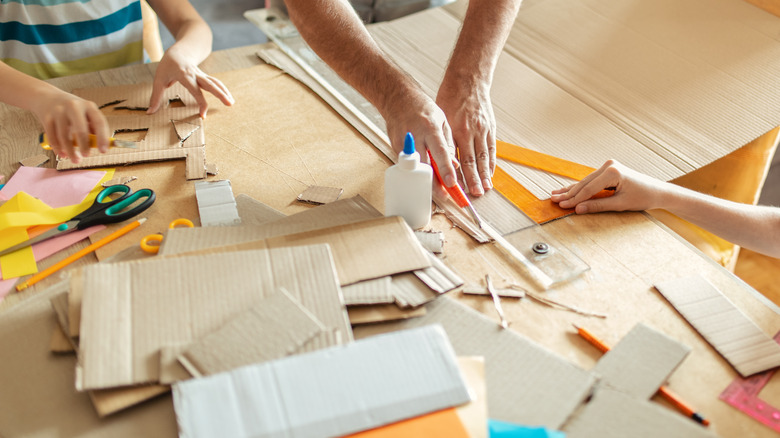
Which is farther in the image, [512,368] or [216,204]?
[216,204]

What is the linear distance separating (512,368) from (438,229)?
31cm

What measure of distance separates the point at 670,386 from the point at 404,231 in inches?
16.3

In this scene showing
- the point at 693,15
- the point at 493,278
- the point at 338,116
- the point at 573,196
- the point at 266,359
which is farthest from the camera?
the point at 693,15

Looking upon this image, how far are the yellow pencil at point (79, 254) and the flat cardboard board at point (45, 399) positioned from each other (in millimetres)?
76

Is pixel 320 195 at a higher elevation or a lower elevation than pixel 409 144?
lower

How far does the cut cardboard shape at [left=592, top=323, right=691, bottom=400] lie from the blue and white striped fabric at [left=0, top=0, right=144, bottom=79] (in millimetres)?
1404

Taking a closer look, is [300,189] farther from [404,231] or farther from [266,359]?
[266,359]

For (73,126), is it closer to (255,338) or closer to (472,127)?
(255,338)

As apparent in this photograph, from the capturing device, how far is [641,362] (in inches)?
27.8

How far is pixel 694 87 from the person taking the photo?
1.29 m

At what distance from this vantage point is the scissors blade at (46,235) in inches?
34.4

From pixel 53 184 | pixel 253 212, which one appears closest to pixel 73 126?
pixel 53 184

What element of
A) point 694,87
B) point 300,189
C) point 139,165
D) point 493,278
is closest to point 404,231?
point 493,278

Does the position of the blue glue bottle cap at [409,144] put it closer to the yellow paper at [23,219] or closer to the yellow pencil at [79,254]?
the yellow pencil at [79,254]
